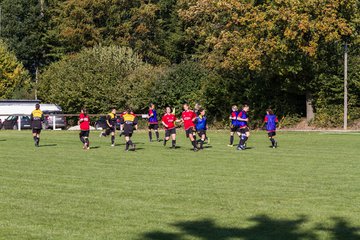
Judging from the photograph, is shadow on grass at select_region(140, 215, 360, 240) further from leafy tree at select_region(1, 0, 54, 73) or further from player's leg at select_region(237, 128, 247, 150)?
leafy tree at select_region(1, 0, 54, 73)

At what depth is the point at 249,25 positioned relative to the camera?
173 ft

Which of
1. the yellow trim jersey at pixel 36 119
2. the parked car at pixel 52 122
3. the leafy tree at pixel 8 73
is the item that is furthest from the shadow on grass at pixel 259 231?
the leafy tree at pixel 8 73

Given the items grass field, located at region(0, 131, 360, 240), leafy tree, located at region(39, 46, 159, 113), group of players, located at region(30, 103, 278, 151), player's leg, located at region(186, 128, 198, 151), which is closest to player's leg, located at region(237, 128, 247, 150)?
group of players, located at region(30, 103, 278, 151)

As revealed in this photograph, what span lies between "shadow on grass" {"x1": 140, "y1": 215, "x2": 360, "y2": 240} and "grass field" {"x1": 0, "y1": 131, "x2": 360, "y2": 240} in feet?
0.05

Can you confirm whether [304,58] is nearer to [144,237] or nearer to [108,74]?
[108,74]

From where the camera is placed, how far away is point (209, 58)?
60.2 metres

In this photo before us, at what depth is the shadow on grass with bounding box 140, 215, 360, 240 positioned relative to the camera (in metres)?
10.8

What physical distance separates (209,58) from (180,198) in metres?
45.8

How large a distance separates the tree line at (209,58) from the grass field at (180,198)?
2681 cm

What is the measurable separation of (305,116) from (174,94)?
36.2 feet

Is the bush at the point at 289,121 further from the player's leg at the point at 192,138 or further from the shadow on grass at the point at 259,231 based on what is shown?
the shadow on grass at the point at 259,231

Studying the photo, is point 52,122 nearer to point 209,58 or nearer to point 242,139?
point 209,58

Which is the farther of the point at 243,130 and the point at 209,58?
the point at 209,58

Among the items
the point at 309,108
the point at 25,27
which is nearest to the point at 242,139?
the point at 309,108
